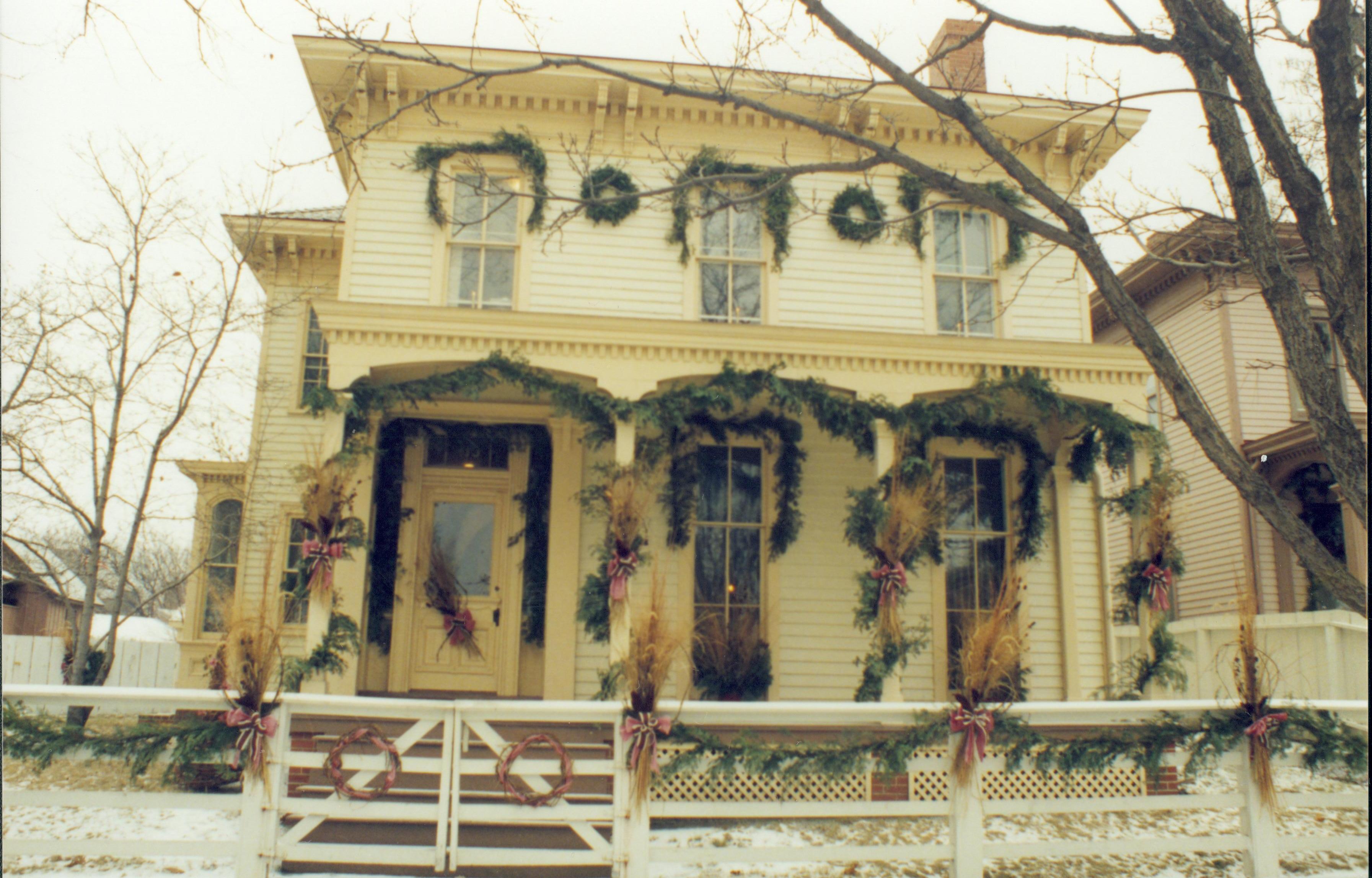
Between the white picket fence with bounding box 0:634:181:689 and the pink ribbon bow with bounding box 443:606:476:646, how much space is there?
8.21 metres

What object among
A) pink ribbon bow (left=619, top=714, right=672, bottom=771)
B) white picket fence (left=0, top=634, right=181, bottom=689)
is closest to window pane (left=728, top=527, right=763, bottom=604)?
pink ribbon bow (left=619, top=714, right=672, bottom=771)

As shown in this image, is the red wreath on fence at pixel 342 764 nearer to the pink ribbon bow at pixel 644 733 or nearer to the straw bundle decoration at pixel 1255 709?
the pink ribbon bow at pixel 644 733

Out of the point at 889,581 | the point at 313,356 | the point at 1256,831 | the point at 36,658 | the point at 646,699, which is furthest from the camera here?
the point at 36,658

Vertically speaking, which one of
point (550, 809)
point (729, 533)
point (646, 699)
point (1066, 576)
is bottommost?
point (550, 809)

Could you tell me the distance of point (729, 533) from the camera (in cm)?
1012

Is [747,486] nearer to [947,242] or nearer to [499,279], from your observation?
[499,279]

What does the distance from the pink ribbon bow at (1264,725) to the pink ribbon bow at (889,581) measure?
2.90 m

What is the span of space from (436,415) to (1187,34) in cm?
718

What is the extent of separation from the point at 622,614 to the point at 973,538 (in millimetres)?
4427

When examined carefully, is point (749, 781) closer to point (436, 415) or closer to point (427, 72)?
point (436, 415)

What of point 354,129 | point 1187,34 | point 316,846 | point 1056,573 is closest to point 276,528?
point 354,129

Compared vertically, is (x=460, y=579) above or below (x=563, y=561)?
below

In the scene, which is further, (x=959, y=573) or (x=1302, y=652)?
(x=959, y=573)

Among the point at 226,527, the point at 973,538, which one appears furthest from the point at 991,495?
the point at 226,527
